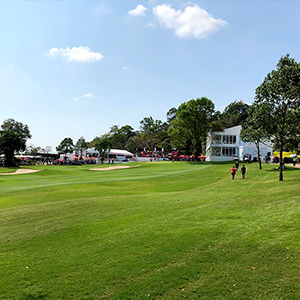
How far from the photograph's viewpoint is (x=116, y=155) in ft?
326

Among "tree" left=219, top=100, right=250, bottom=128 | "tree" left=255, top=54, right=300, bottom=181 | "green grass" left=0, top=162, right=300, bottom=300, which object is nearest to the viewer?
"green grass" left=0, top=162, right=300, bottom=300

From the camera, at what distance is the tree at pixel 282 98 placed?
74.9 feet

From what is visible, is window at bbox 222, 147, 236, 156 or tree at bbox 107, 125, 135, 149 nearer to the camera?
window at bbox 222, 147, 236, 156

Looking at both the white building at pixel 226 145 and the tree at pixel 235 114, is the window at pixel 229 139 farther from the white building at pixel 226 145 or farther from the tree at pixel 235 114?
the tree at pixel 235 114

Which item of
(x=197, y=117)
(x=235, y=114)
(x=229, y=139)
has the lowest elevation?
(x=229, y=139)

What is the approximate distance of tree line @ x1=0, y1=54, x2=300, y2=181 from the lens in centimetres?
2342

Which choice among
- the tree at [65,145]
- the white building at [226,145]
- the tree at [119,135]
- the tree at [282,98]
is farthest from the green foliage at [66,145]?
→ the tree at [282,98]

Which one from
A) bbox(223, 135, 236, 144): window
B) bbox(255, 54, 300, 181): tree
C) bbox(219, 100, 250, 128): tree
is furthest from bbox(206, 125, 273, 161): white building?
bbox(219, 100, 250, 128): tree

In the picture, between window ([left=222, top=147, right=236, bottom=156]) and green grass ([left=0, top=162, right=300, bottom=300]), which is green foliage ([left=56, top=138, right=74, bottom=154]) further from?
green grass ([left=0, top=162, right=300, bottom=300])

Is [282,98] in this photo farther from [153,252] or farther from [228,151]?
[228,151]

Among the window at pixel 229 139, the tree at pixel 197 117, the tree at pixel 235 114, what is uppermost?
the tree at pixel 235 114

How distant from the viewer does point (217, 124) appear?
6569 centimetres

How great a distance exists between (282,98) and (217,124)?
4201 centimetres

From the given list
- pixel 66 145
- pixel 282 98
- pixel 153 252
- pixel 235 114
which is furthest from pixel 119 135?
pixel 153 252
